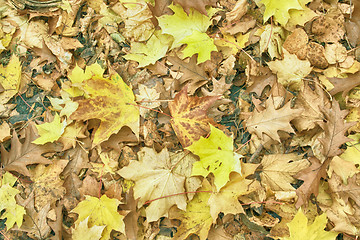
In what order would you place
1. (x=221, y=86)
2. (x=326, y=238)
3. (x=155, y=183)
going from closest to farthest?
(x=326, y=238) < (x=155, y=183) < (x=221, y=86)

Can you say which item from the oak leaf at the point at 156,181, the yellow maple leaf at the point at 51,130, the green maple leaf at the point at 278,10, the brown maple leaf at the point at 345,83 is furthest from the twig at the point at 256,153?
the yellow maple leaf at the point at 51,130

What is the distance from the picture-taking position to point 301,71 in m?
1.84

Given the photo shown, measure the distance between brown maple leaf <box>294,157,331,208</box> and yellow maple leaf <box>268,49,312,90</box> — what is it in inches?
20.1

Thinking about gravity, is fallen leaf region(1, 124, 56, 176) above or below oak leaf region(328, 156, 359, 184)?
below

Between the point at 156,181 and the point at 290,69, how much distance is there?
3.63ft

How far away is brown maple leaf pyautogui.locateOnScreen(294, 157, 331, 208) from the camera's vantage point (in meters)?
1.67

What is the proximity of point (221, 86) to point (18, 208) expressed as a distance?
1.58 m

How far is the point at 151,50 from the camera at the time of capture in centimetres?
205

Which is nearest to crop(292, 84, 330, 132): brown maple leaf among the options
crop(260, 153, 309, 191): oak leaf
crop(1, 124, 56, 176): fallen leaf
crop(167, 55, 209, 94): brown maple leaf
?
crop(260, 153, 309, 191): oak leaf

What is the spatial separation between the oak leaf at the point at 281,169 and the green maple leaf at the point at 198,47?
2.49ft

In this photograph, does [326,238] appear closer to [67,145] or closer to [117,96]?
[117,96]

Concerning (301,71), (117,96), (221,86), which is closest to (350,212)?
(301,71)

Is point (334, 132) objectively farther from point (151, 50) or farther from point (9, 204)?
point (9, 204)

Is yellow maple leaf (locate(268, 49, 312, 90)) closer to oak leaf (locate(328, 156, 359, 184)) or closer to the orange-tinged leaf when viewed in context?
oak leaf (locate(328, 156, 359, 184))
